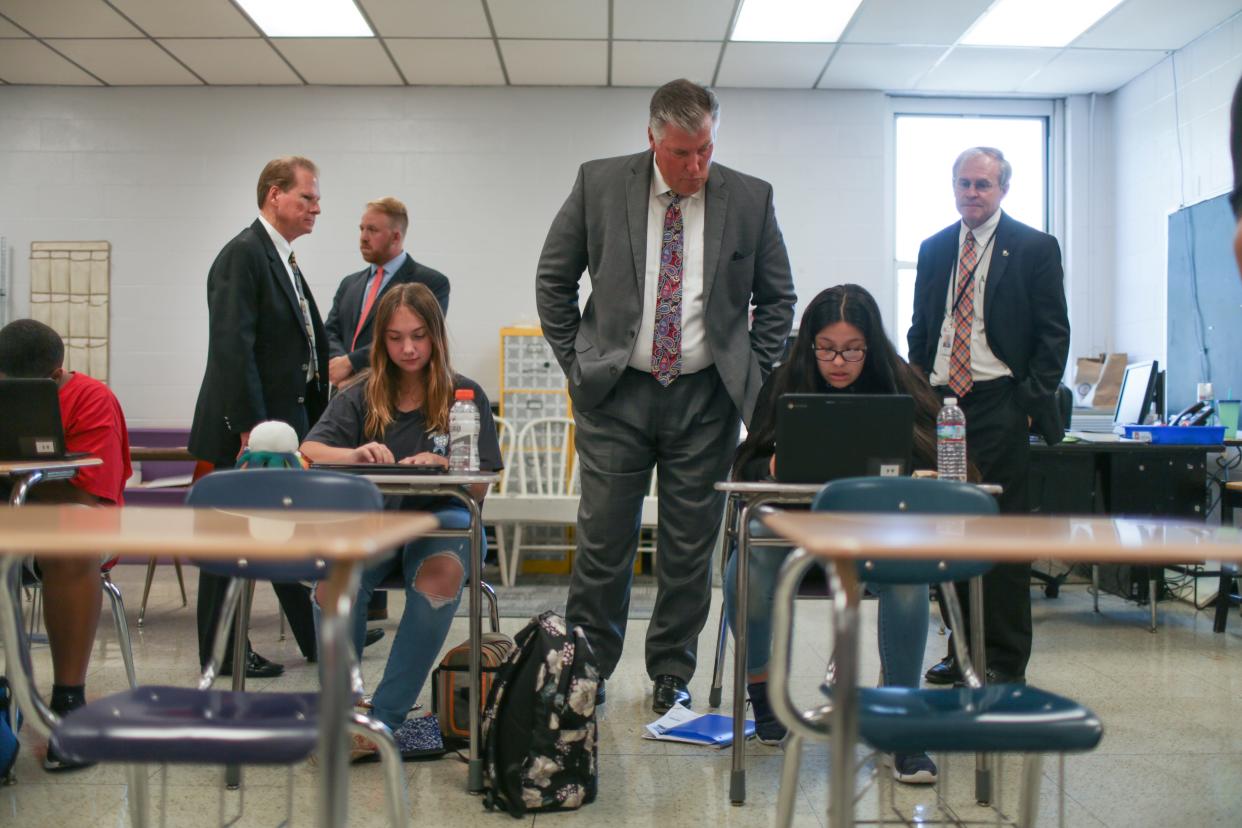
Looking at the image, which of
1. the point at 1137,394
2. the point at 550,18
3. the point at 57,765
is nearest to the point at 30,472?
the point at 57,765

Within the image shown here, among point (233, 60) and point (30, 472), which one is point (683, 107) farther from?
point (233, 60)

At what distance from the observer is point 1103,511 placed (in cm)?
420

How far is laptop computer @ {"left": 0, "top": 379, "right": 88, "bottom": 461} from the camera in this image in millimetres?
2502

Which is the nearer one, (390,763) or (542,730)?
(390,763)

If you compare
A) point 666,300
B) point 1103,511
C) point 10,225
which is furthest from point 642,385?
point 10,225

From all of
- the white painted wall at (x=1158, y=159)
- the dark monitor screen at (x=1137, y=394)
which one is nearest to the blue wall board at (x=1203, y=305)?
the white painted wall at (x=1158, y=159)

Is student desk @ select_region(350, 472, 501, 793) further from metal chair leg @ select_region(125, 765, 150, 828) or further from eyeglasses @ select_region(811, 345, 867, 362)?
eyeglasses @ select_region(811, 345, 867, 362)

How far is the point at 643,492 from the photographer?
2.78m

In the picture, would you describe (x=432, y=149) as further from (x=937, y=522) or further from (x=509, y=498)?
(x=937, y=522)

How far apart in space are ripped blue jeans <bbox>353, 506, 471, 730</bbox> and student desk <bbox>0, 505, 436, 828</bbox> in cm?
91

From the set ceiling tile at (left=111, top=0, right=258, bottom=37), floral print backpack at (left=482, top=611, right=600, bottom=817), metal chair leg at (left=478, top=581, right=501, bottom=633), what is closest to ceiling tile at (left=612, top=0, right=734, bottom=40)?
ceiling tile at (left=111, top=0, right=258, bottom=37)

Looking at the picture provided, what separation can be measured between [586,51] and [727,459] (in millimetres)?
3867

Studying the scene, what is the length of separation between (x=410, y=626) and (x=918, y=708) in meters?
1.20

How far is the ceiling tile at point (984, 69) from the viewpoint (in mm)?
5883
